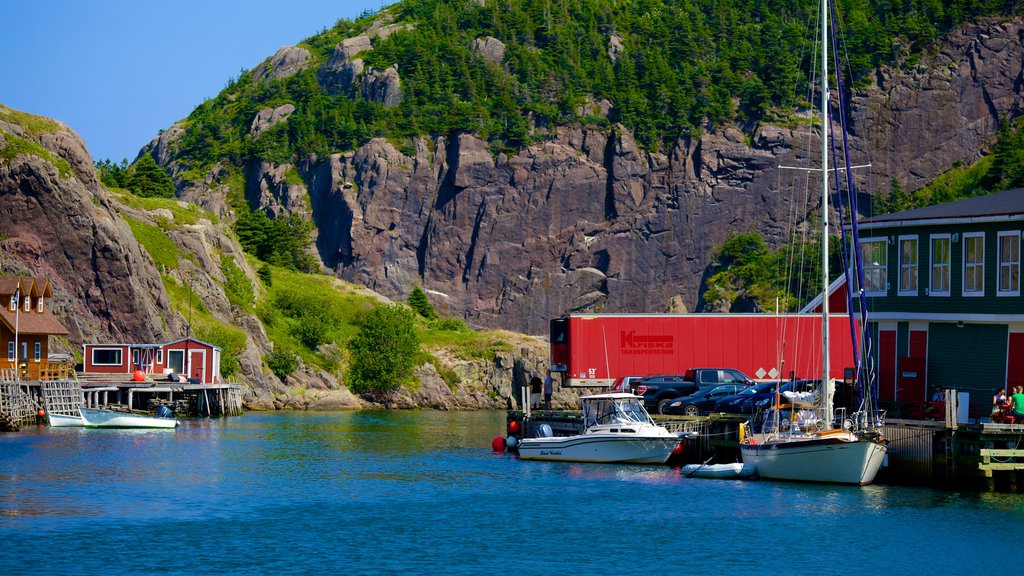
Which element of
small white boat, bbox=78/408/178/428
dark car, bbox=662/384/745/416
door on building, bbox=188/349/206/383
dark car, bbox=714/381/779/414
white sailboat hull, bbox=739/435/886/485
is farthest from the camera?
door on building, bbox=188/349/206/383

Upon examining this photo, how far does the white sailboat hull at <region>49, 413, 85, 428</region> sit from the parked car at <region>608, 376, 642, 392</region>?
108ft

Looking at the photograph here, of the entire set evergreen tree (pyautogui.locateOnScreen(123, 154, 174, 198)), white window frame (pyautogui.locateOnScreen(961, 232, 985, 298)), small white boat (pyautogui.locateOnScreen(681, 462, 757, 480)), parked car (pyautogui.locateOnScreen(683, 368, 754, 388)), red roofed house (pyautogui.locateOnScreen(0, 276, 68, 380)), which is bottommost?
small white boat (pyautogui.locateOnScreen(681, 462, 757, 480))

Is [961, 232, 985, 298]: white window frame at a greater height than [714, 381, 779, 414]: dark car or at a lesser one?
greater

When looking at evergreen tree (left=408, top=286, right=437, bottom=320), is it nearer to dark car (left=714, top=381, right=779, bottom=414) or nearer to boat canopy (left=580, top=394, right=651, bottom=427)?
boat canopy (left=580, top=394, right=651, bottom=427)

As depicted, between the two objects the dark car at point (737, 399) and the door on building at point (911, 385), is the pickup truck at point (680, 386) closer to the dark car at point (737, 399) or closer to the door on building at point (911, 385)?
the dark car at point (737, 399)

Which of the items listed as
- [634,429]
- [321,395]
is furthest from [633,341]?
[321,395]

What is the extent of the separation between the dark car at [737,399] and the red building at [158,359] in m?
47.6

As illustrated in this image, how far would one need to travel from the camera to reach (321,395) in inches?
4321

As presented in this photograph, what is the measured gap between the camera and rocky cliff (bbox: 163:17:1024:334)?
168875mm

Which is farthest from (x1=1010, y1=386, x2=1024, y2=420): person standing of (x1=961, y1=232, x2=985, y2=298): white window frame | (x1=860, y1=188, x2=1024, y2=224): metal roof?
(x1=860, y1=188, x2=1024, y2=224): metal roof

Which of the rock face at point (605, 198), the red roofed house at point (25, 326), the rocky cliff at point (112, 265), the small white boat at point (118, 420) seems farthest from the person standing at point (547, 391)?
the rock face at point (605, 198)

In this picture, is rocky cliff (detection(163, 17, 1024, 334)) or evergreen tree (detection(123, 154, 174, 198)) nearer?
evergreen tree (detection(123, 154, 174, 198))

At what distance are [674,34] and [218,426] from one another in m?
132

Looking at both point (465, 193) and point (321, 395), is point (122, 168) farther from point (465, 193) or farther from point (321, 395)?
point (321, 395)
